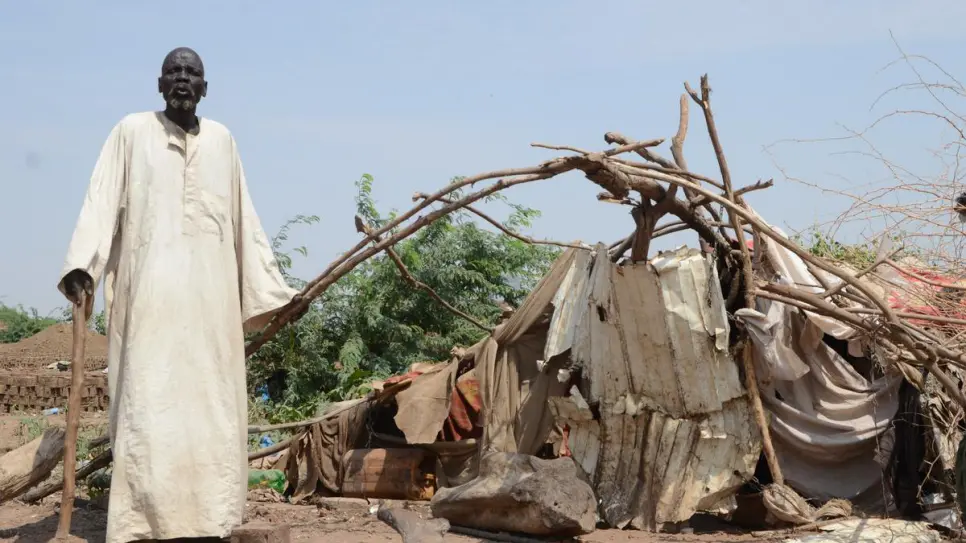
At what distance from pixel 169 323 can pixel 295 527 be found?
6.73 feet

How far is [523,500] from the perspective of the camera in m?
6.16

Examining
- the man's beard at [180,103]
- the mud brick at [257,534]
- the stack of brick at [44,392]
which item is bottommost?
the mud brick at [257,534]

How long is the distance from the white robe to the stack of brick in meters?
9.58

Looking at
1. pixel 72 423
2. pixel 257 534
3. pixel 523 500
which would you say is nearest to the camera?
pixel 257 534

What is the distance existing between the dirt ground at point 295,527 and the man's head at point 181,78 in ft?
7.48

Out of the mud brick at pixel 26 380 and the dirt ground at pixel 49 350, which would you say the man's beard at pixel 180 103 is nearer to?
the mud brick at pixel 26 380

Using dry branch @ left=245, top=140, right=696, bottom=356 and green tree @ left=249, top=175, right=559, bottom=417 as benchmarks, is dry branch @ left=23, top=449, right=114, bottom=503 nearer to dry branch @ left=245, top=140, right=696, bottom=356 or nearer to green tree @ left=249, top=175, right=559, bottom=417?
dry branch @ left=245, top=140, right=696, bottom=356

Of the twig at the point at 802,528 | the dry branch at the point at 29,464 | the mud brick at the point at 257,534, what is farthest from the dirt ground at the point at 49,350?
the mud brick at the point at 257,534

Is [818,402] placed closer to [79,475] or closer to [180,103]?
[180,103]

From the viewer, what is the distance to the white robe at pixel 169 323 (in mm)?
4754

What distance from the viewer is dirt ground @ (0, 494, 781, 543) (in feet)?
19.0

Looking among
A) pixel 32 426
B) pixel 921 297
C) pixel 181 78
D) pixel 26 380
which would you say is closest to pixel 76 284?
pixel 181 78

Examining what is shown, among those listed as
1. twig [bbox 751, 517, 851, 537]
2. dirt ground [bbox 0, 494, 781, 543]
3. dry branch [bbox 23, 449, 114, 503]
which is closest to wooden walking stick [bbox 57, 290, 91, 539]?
dirt ground [bbox 0, 494, 781, 543]

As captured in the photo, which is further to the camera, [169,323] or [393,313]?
[393,313]
